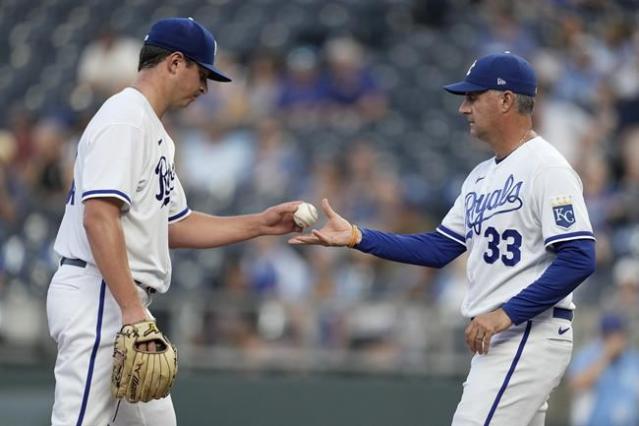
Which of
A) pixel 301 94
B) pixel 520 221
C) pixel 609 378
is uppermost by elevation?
pixel 301 94

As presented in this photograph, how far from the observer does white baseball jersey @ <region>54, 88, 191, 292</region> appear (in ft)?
13.6

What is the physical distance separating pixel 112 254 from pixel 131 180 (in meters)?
0.27

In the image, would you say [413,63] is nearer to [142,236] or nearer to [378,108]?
[378,108]

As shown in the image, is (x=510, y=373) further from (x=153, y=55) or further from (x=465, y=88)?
(x=153, y=55)

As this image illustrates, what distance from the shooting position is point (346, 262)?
8.39m

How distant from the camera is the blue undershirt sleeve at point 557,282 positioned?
4.33m

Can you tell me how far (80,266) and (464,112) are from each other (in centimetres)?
155

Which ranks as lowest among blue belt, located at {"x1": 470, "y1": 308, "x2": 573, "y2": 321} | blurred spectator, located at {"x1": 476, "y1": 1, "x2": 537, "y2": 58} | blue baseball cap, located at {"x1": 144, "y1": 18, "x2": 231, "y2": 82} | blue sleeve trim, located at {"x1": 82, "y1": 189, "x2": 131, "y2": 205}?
blue belt, located at {"x1": 470, "y1": 308, "x2": 573, "y2": 321}

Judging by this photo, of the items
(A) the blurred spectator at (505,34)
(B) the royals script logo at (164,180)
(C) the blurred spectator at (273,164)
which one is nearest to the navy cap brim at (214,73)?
(B) the royals script logo at (164,180)

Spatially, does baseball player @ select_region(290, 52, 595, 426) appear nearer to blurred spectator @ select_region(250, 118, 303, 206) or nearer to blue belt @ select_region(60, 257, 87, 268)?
blue belt @ select_region(60, 257, 87, 268)

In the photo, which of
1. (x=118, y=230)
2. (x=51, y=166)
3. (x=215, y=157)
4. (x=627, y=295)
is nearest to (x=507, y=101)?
(x=118, y=230)

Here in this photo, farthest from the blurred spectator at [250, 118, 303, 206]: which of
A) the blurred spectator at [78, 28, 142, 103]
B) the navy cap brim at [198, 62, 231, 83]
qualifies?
the navy cap brim at [198, 62, 231, 83]

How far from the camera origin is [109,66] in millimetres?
10875

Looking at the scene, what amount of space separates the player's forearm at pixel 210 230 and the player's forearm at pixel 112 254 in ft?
2.84
